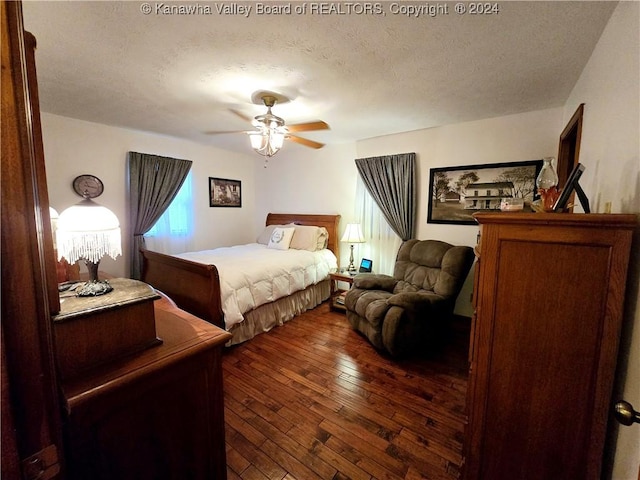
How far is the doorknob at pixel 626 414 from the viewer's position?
662mm

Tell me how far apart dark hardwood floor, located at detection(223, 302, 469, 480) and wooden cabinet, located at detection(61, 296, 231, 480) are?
1.76ft

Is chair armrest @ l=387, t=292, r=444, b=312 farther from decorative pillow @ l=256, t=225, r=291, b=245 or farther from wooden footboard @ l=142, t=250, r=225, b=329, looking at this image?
decorative pillow @ l=256, t=225, r=291, b=245

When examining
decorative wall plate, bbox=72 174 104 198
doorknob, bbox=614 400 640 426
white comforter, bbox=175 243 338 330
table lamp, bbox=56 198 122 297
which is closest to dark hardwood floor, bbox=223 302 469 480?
white comforter, bbox=175 243 338 330

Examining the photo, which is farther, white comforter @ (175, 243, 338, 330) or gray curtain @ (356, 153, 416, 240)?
gray curtain @ (356, 153, 416, 240)

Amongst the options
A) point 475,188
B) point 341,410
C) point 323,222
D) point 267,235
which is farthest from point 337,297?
point 475,188

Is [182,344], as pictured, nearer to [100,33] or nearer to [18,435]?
[18,435]

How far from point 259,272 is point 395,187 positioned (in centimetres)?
198

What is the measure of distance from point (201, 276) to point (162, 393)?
1.63 m

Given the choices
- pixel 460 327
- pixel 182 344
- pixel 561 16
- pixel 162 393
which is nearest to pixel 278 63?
pixel 561 16

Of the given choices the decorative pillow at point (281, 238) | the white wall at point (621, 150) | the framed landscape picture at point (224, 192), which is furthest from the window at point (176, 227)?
the white wall at point (621, 150)

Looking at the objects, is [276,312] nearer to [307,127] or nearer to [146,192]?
[307,127]

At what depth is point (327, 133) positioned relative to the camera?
3432mm

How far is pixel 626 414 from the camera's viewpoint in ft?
2.24

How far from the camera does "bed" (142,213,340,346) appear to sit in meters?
2.35
